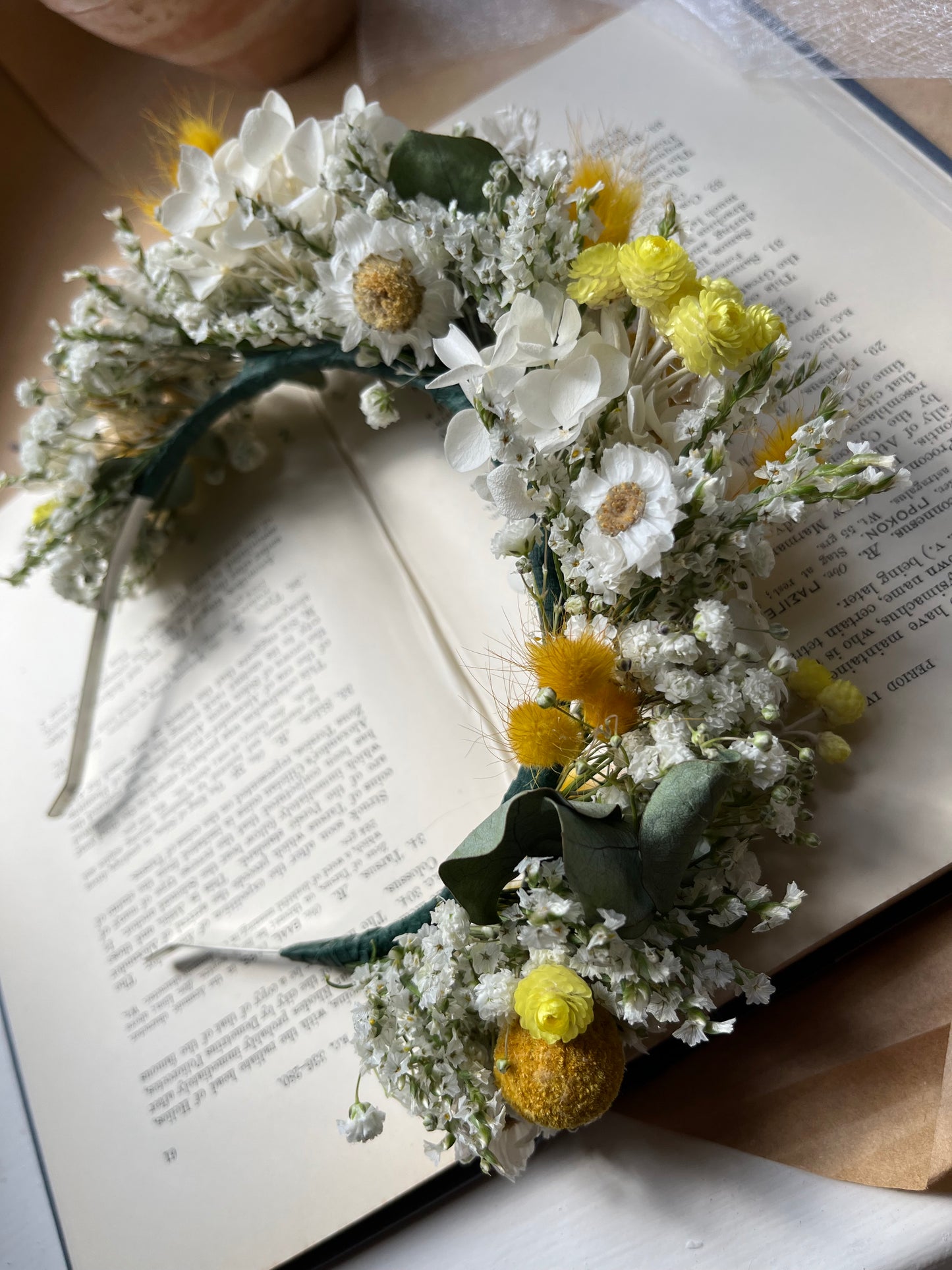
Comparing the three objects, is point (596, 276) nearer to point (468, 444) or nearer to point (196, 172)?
point (468, 444)

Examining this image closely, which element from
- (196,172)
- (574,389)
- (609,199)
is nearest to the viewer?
(574,389)

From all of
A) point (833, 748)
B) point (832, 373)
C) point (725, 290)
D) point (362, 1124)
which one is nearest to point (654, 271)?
point (725, 290)

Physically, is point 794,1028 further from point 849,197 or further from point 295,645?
point 849,197

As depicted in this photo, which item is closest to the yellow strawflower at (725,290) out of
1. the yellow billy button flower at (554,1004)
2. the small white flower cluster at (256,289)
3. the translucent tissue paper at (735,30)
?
the small white flower cluster at (256,289)

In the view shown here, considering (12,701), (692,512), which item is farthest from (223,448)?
(692,512)

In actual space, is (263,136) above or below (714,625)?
above
